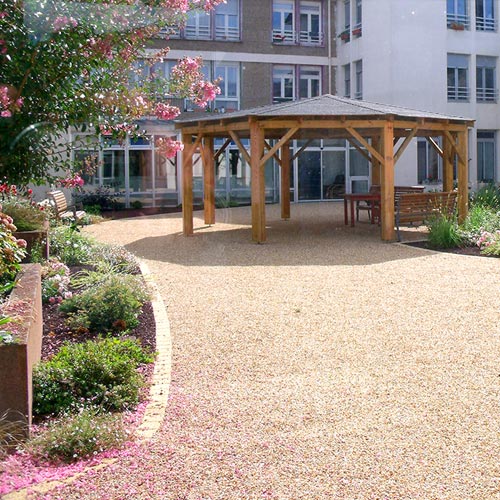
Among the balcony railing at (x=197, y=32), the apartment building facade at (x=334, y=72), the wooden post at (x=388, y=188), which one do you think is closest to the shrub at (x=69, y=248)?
the wooden post at (x=388, y=188)

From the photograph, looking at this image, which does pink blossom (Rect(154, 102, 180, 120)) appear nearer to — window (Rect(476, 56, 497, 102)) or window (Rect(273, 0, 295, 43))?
window (Rect(273, 0, 295, 43))

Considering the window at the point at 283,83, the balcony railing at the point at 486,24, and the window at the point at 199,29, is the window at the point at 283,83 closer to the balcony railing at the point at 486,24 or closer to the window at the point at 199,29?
the window at the point at 199,29

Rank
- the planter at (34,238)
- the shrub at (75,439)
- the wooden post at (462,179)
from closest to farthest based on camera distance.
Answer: the shrub at (75,439) < the planter at (34,238) < the wooden post at (462,179)

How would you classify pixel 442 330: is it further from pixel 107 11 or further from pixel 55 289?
pixel 107 11

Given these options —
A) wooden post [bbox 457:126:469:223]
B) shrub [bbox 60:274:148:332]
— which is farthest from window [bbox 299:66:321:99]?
shrub [bbox 60:274:148:332]

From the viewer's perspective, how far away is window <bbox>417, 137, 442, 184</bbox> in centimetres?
2905

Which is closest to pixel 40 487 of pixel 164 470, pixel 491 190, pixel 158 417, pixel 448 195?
pixel 164 470

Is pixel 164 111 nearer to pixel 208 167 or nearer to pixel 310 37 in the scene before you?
pixel 208 167

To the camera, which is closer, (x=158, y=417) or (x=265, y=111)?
(x=158, y=417)

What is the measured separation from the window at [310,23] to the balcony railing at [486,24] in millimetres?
5839

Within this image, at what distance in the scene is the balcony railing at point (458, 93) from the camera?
29.5 meters

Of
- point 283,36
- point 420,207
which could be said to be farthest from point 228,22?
point 420,207

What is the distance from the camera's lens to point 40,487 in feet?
13.1

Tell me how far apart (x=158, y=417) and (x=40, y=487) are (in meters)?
1.21
